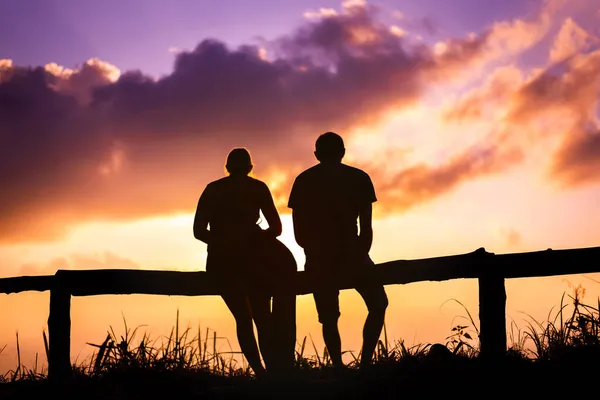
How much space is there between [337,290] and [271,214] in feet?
3.29

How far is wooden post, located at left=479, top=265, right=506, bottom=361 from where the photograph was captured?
732 centimetres

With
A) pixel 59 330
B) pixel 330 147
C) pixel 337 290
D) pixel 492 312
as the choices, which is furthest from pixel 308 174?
pixel 59 330

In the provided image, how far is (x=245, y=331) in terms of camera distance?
7.73 m

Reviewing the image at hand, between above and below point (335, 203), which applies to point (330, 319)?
below

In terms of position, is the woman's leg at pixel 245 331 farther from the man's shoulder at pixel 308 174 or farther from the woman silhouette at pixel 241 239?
the man's shoulder at pixel 308 174

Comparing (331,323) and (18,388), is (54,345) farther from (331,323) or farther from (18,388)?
(331,323)

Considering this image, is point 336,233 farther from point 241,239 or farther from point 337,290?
point 241,239

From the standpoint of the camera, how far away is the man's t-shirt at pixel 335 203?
7660 mm

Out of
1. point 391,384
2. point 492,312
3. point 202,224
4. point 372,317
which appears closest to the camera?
point 391,384

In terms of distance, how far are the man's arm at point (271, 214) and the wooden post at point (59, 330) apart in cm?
230

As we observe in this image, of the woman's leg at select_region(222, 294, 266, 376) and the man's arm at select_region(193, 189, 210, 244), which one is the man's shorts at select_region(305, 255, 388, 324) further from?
the man's arm at select_region(193, 189, 210, 244)

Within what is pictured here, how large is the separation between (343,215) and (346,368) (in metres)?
1.47

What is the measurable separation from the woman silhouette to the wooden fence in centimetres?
27

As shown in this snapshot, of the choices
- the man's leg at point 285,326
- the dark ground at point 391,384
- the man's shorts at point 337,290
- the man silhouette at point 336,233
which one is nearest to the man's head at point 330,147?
the man silhouette at point 336,233
